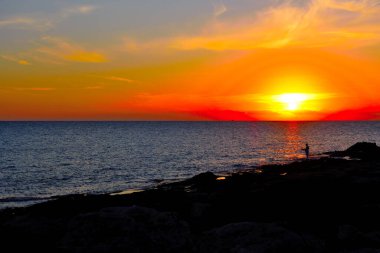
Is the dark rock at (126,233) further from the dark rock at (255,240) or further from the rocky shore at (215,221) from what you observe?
the dark rock at (255,240)

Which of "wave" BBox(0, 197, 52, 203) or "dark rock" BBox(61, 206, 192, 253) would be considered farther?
"wave" BBox(0, 197, 52, 203)

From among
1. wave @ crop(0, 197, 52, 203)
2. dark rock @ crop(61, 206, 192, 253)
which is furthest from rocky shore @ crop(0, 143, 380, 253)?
wave @ crop(0, 197, 52, 203)

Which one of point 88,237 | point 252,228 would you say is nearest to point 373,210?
point 252,228

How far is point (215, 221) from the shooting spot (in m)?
19.0

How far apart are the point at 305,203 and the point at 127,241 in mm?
15831

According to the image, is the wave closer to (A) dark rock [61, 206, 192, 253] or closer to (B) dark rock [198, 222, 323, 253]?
(A) dark rock [61, 206, 192, 253]

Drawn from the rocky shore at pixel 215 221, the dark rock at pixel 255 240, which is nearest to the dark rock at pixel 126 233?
the rocky shore at pixel 215 221

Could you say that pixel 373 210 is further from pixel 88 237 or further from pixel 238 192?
pixel 88 237

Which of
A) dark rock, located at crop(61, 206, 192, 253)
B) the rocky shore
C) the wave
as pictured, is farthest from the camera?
the wave

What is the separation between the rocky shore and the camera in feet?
26.7

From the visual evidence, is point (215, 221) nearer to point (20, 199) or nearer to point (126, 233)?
point (126, 233)

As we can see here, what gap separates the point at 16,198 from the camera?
118 feet

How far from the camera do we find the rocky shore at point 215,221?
8133mm

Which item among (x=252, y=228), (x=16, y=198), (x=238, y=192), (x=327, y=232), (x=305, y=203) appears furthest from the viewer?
(x=16, y=198)
